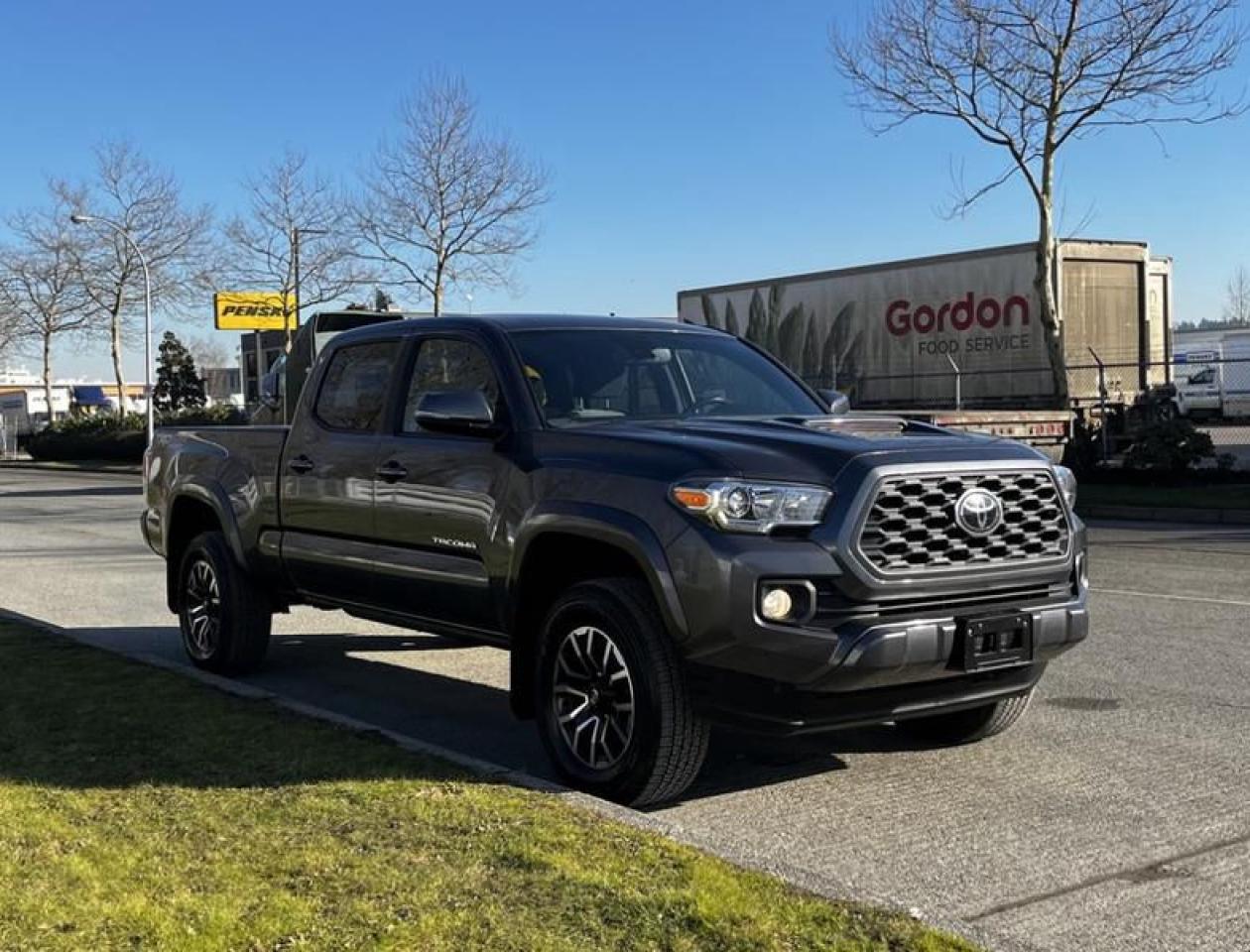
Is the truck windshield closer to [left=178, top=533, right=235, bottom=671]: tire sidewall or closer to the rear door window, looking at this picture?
the rear door window

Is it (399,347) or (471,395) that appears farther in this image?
(399,347)

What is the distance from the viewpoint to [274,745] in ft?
18.1

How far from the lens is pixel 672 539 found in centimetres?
452

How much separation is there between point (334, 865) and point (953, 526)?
7.68 feet

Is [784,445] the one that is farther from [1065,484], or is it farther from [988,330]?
[988,330]

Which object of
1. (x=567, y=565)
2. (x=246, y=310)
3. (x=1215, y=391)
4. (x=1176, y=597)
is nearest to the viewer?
(x=567, y=565)

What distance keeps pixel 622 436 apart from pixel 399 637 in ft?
14.4

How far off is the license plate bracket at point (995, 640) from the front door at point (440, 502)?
189cm

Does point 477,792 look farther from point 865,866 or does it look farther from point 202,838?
point 865,866

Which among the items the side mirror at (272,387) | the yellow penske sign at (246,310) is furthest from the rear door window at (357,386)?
the yellow penske sign at (246,310)

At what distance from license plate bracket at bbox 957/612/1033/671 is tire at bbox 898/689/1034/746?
1.06m

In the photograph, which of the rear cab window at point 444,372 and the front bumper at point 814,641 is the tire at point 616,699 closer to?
the front bumper at point 814,641

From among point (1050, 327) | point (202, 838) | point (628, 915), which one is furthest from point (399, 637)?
point (1050, 327)

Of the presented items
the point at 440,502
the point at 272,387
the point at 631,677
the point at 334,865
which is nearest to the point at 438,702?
the point at 440,502
